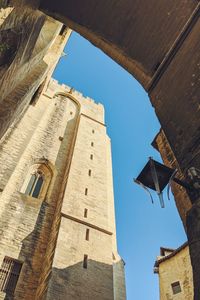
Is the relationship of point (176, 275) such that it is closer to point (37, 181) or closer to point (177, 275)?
point (177, 275)

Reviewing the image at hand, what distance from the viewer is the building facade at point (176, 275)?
401 inches

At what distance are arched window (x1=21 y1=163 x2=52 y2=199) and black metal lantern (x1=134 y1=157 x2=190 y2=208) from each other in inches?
383

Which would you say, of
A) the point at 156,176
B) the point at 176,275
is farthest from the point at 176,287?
the point at 156,176

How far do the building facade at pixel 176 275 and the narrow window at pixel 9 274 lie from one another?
6691mm

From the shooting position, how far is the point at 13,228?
9.33m

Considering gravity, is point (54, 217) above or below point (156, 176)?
below

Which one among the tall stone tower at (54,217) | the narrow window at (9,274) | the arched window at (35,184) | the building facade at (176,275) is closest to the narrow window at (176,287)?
the building facade at (176,275)

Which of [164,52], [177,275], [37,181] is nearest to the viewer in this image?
[164,52]

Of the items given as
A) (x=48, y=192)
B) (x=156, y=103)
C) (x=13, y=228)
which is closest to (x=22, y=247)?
(x=13, y=228)

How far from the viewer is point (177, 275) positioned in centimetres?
1090

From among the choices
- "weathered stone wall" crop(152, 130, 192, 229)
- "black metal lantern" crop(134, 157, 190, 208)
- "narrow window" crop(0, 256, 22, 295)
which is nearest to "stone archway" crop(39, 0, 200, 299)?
"black metal lantern" crop(134, 157, 190, 208)

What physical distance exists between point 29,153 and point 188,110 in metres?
11.6

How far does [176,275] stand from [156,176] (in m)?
10.1

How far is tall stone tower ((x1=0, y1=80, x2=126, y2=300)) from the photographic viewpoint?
7980 millimetres
